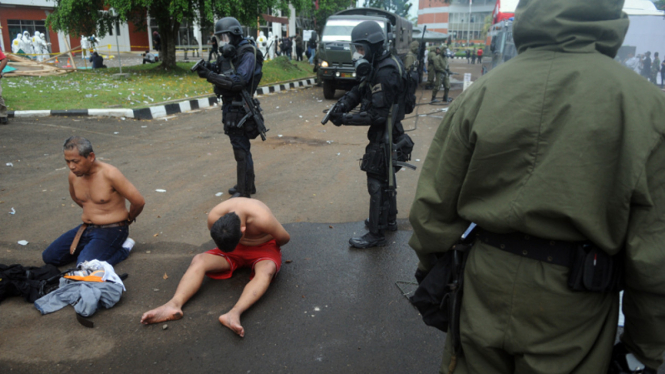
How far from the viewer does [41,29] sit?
32.9 metres

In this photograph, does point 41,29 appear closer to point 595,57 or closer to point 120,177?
point 120,177

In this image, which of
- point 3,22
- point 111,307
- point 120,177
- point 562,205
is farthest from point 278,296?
point 3,22

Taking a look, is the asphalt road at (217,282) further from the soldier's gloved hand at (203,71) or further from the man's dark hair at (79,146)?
the soldier's gloved hand at (203,71)

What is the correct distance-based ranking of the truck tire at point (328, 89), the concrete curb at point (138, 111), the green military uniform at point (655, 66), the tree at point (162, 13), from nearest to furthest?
the concrete curb at point (138, 111), the green military uniform at point (655, 66), the tree at point (162, 13), the truck tire at point (328, 89)

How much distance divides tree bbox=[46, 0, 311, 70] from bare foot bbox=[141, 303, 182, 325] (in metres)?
12.5

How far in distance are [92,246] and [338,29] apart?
1252 cm

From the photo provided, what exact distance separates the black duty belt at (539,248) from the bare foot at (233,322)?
1.88 metres

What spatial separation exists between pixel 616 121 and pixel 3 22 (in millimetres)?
38098

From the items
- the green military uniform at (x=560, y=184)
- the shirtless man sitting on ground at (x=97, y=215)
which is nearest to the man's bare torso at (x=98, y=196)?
the shirtless man sitting on ground at (x=97, y=215)

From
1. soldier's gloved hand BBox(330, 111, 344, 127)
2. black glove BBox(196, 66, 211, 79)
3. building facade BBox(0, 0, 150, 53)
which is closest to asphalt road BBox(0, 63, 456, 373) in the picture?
soldier's gloved hand BBox(330, 111, 344, 127)

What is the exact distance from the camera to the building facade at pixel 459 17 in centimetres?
7412

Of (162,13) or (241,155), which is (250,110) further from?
(162,13)

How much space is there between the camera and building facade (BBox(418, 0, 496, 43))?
74.1 m

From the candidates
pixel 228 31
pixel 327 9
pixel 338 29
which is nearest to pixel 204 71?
pixel 228 31
